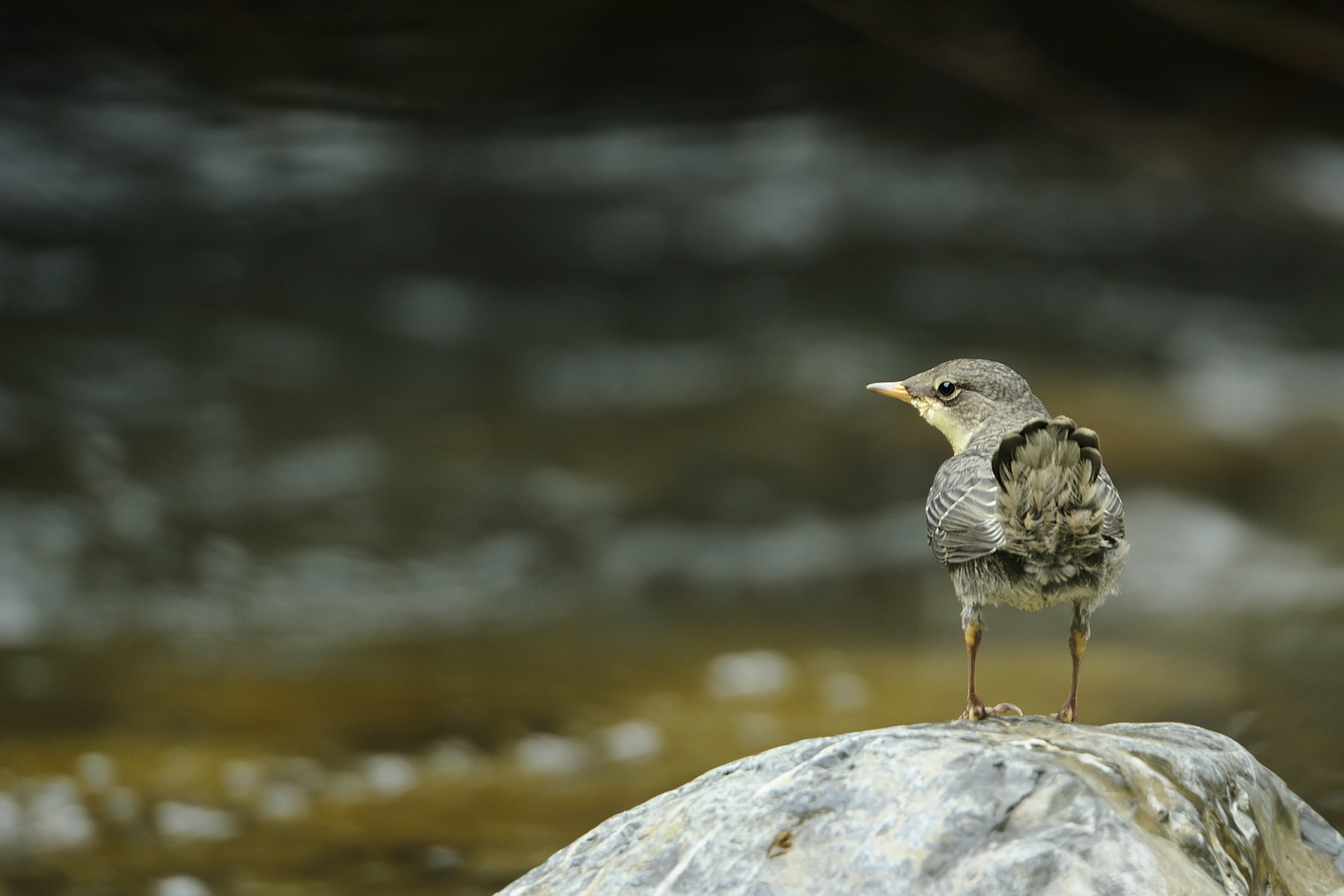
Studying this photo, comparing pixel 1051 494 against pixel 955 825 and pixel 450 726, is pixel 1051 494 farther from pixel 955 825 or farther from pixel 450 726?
pixel 450 726

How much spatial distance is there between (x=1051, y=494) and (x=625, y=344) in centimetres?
709

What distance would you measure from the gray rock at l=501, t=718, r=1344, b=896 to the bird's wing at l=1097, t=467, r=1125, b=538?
0.55 m

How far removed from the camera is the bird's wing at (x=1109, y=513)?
348cm

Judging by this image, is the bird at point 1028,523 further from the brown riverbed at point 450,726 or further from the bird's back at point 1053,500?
the brown riverbed at point 450,726

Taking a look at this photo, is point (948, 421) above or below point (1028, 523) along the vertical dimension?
above

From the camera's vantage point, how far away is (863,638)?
8.55 metres

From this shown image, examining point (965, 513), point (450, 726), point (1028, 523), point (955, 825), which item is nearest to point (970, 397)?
point (965, 513)

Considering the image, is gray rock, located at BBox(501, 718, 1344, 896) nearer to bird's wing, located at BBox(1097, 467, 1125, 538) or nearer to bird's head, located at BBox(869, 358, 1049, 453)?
bird's wing, located at BBox(1097, 467, 1125, 538)

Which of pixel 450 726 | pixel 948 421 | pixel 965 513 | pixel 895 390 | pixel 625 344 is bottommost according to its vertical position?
pixel 965 513

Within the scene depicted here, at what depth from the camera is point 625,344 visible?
33.6ft

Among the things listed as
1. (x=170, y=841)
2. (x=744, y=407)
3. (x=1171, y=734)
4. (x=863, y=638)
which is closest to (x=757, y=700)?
(x=863, y=638)

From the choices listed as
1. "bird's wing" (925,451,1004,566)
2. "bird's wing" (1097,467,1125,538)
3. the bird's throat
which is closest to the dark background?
the bird's throat

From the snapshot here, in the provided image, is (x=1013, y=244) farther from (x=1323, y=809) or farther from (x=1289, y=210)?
(x=1323, y=809)

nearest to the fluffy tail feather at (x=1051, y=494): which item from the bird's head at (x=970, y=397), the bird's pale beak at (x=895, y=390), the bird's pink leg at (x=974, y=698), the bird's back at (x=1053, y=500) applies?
the bird's back at (x=1053, y=500)
